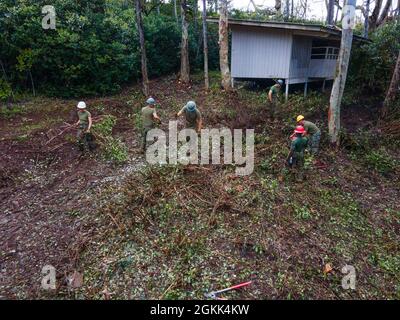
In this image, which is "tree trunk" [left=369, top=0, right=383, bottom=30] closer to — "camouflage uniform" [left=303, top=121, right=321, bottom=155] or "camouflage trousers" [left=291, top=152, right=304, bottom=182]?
"camouflage uniform" [left=303, top=121, right=321, bottom=155]

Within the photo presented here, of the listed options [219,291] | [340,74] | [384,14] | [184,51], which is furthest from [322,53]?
[219,291]

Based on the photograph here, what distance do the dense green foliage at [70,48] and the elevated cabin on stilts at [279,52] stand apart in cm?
502

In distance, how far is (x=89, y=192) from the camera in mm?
7297

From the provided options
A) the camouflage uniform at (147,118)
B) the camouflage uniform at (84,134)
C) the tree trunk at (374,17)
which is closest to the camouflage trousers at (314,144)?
the camouflage uniform at (147,118)

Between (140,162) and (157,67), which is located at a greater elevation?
(157,67)

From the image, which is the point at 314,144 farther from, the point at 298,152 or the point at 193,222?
the point at 193,222

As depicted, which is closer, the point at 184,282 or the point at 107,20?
the point at 184,282

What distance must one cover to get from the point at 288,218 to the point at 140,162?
166 inches

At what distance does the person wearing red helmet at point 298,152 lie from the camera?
7579mm

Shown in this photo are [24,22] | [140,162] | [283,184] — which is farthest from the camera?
[24,22]

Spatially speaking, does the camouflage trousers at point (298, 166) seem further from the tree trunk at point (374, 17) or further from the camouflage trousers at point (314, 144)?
the tree trunk at point (374, 17)

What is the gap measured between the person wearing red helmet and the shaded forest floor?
28 cm
